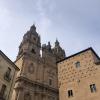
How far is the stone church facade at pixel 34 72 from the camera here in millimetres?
30820

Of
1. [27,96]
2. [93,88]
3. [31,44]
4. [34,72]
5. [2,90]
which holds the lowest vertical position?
[2,90]

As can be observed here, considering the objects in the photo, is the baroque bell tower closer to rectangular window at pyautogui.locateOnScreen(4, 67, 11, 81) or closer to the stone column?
the stone column


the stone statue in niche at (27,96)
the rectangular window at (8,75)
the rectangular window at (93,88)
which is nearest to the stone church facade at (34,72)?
the stone statue in niche at (27,96)

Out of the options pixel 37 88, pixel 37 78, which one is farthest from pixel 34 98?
pixel 37 78

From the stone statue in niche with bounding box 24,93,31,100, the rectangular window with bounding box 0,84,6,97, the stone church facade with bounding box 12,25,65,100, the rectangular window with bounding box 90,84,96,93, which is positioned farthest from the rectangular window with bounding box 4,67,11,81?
the rectangular window with bounding box 90,84,96,93

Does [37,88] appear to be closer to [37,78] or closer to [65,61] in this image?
[37,78]

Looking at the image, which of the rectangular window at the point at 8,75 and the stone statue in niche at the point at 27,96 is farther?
the stone statue in niche at the point at 27,96

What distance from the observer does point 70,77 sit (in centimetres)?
2297

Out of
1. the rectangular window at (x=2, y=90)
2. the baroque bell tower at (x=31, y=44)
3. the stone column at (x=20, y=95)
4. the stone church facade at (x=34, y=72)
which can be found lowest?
the rectangular window at (x=2, y=90)

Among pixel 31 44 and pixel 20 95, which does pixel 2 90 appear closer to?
pixel 20 95

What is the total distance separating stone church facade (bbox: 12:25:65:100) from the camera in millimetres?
30820

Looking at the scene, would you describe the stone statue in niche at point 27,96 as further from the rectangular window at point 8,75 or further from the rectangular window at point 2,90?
the rectangular window at point 2,90

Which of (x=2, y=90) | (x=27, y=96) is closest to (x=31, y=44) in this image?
(x=27, y=96)

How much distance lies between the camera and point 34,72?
34625mm
